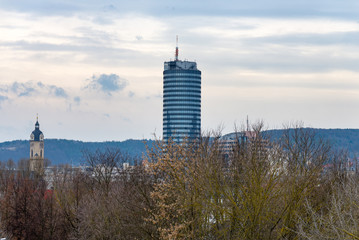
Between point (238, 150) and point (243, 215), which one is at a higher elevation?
point (238, 150)

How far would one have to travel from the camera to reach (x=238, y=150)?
43656 millimetres

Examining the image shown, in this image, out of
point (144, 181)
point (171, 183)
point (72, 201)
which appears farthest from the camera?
point (72, 201)

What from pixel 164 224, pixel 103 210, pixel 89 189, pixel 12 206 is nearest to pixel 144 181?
pixel 164 224

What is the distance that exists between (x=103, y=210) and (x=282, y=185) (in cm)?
2185

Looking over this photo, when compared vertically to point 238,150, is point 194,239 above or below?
below

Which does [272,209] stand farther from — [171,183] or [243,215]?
[171,183]

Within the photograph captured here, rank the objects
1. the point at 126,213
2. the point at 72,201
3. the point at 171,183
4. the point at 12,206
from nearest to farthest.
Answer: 1. the point at 171,183
2. the point at 126,213
3. the point at 12,206
4. the point at 72,201

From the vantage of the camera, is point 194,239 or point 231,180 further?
point 231,180

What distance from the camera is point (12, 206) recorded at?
72.8m

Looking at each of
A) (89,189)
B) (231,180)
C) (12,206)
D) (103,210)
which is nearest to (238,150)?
(231,180)

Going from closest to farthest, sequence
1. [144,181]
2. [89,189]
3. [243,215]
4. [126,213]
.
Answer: [243,215] < [144,181] < [126,213] < [89,189]

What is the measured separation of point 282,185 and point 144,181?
9.92 m

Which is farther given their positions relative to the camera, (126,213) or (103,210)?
(103,210)

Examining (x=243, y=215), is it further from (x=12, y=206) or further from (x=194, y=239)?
(x=12, y=206)
